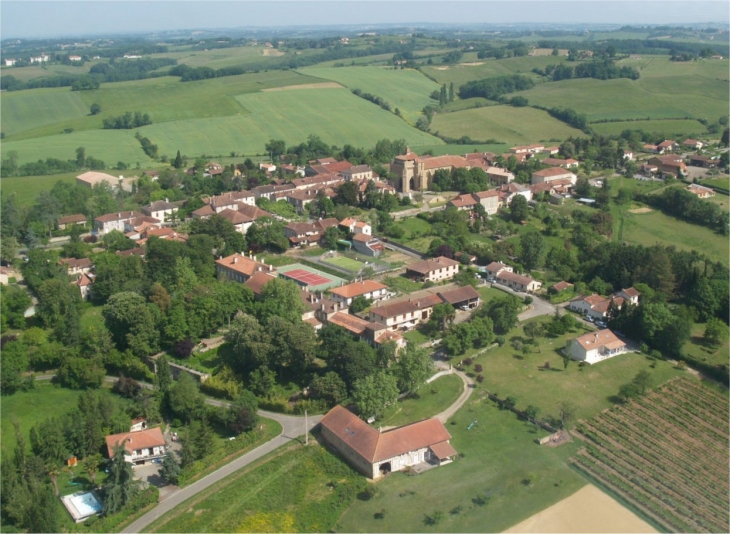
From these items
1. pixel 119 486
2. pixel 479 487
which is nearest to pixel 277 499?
pixel 119 486

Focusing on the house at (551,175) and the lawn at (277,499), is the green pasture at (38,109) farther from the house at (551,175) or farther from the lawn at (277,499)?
the lawn at (277,499)

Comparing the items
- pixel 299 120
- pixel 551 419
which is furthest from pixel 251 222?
pixel 299 120

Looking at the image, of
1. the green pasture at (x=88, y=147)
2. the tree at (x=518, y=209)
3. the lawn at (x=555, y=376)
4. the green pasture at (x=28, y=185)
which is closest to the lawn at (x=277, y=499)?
the lawn at (x=555, y=376)

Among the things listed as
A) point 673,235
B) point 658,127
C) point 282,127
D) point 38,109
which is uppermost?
point 38,109

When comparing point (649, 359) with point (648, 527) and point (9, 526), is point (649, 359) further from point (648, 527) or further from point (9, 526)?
point (9, 526)

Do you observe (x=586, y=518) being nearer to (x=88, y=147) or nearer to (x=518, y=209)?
(x=518, y=209)

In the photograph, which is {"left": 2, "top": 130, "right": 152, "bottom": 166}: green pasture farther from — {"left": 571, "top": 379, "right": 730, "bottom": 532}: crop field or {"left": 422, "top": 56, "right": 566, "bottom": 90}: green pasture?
{"left": 422, "top": 56, "right": 566, "bottom": 90}: green pasture
